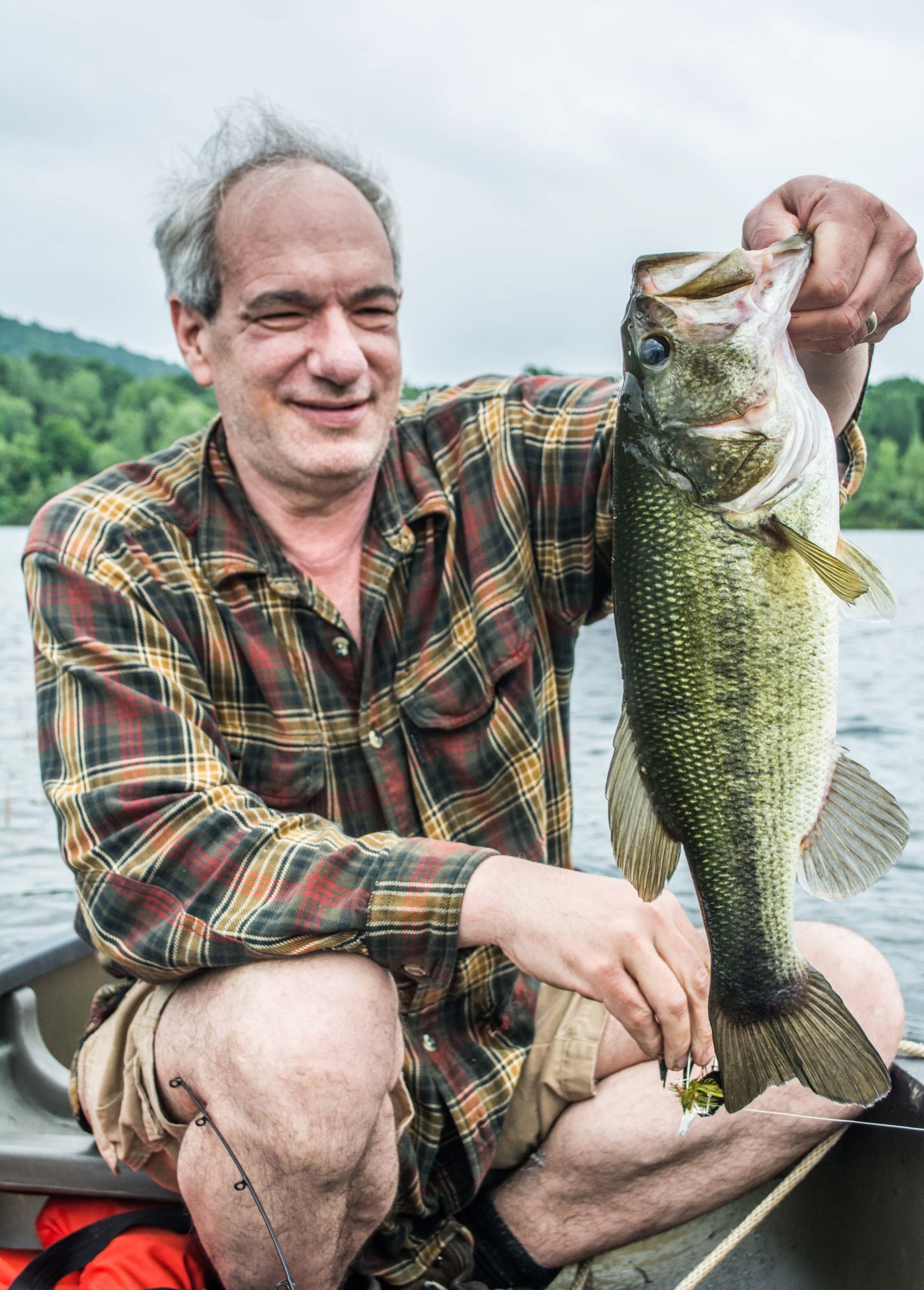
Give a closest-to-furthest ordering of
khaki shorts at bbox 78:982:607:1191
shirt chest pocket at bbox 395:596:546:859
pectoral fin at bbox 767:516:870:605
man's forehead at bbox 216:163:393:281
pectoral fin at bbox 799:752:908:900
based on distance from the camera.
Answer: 1. pectoral fin at bbox 767:516:870:605
2. pectoral fin at bbox 799:752:908:900
3. khaki shorts at bbox 78:982:607:1191
4. shirt chest pocket at bbox 395:596:546:859
5. man's forehead at bbox 216:163:393:281

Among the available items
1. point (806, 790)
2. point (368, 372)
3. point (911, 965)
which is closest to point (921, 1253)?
point (806, 790)

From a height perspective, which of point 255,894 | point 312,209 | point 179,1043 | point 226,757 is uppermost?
point 312,209

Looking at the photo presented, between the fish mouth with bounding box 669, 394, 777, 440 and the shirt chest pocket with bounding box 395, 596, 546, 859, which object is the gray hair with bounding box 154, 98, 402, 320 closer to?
the shirt chest pocket with bounding box 395, 596, 546, 859

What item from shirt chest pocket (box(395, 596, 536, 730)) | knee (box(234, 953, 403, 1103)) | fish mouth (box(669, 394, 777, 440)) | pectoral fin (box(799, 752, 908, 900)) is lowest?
knee (box(234, 953, 403, 1103))

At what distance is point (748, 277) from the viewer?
64.7 inches

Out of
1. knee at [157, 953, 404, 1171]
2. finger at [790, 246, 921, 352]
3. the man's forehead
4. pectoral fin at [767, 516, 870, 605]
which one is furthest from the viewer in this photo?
the man's forehead

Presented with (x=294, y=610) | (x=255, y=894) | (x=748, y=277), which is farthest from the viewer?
(x=294, y=610)

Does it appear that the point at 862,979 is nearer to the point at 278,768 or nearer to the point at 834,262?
the point at 278,768

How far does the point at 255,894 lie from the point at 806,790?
3.44ft

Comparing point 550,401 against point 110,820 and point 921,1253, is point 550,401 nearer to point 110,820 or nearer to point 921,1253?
point 110,820

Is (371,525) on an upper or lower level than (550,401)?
lower

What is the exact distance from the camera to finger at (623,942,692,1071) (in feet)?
6.57

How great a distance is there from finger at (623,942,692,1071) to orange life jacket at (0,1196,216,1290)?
1.12 meters

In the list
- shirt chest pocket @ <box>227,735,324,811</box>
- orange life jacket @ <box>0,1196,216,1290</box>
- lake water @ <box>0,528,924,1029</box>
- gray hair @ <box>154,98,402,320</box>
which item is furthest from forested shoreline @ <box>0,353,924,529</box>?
orange life jacket @ <box>0,1196,216,1290</box>
